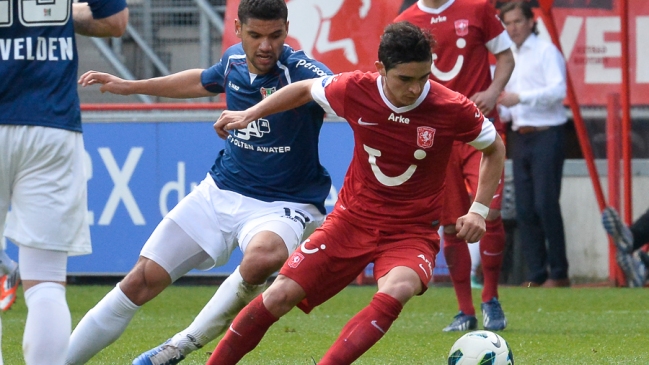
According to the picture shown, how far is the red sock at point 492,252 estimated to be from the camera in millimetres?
7008

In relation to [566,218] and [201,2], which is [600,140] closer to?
[566,218]

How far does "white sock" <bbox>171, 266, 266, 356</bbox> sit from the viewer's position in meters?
5.13

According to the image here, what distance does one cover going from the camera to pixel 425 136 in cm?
482

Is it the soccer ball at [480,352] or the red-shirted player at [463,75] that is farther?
the red-shirted player at [463,75]

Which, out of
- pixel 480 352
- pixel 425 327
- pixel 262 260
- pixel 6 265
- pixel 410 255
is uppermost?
pixel 410 255

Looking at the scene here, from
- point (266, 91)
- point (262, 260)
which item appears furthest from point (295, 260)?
point (266, 91)

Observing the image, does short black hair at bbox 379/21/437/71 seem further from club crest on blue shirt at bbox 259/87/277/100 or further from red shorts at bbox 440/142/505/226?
red shorts at bbox 440/142/505/226

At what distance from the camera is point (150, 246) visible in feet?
16.8

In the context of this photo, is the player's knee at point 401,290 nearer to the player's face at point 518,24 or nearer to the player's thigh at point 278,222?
the player's thigh at point 278,222

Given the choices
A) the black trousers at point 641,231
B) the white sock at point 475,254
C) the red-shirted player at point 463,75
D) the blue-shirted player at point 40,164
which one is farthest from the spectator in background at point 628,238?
the blue-shirted player at point 40,164

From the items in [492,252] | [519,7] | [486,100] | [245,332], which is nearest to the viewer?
[245,332]

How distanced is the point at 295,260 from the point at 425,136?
78 cm

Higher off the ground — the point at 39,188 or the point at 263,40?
the point at 263,40

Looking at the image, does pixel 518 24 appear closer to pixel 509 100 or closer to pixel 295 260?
pixel 509 100
